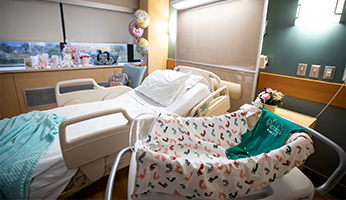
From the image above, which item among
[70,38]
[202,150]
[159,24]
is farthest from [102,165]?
[159,24]

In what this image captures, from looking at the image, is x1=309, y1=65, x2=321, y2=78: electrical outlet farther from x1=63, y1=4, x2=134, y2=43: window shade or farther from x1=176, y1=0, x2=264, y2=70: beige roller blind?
x1=63, y1=4, x2=134, y2=43: window shade

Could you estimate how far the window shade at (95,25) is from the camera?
295 cm

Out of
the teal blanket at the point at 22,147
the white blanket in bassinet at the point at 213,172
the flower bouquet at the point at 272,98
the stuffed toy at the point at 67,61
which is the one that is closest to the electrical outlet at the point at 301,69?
the flower bouquet at the point at 272,98

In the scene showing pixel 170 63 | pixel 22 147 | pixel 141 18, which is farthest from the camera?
pixel 170 63

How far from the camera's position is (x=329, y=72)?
5.01 ft

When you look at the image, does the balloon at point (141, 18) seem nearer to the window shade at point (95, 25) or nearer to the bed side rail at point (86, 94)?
the window shade at point (95, 25)

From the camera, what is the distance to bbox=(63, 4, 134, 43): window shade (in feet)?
9.69

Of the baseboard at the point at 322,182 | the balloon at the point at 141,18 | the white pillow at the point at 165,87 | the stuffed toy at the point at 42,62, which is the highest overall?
the balloon at the point at 141,18

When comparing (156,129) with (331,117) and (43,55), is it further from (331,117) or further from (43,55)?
(43,55)

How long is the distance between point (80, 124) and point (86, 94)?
2.30ft

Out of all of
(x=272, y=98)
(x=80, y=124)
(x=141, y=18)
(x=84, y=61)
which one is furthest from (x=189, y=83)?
(x=84, y=61)

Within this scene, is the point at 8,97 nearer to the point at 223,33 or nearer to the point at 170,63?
the point at 170,63

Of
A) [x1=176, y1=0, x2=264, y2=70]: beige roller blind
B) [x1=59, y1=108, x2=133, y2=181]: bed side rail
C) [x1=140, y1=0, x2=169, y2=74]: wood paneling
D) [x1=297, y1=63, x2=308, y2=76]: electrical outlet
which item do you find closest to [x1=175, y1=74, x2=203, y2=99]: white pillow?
[x1=176, y1=0, x2=264, y2=70]: beige roller blind

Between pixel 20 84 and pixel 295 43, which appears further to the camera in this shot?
pixel 20 84
